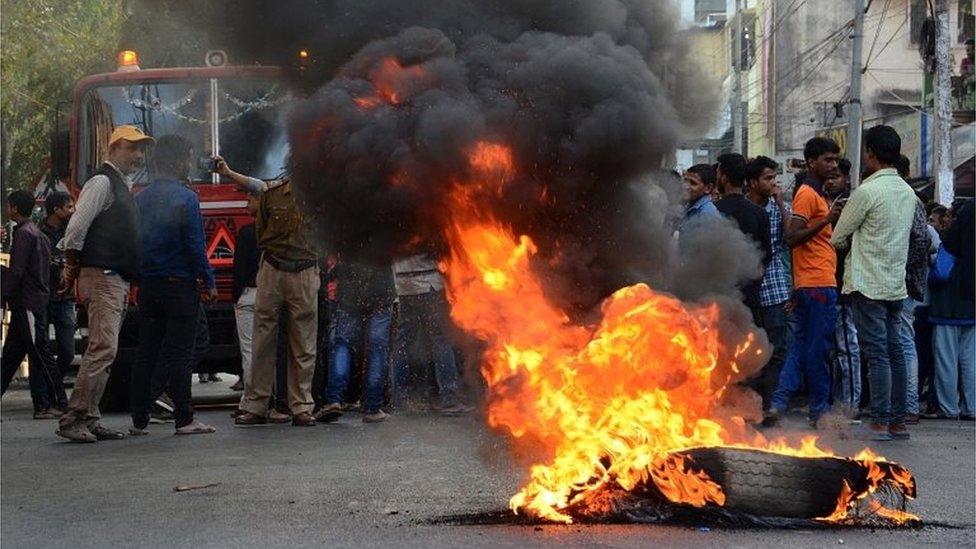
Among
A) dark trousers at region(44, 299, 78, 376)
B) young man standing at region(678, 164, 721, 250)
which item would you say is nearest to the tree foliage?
dark trousers at region(44, 299, 78, 376)

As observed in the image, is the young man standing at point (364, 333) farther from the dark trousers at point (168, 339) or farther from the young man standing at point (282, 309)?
the dark trousers at point (168, 339)

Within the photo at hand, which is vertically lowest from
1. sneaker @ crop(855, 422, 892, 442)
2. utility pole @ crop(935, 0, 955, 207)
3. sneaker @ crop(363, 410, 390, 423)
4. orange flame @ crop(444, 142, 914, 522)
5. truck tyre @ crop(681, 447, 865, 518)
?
sneaker @ crop(363, 410, 390, 423)

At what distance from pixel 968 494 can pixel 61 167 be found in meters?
8.80

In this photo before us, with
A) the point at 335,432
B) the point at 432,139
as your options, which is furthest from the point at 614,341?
the point at 335,432

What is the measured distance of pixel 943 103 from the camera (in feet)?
74.8

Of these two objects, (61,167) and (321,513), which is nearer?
(321,513)

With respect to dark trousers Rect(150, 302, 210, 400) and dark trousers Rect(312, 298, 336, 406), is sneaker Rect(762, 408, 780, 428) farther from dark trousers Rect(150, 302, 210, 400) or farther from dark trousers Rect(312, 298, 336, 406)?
dark trousers Rect(150, 302, 210, 400)

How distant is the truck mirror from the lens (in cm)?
1237

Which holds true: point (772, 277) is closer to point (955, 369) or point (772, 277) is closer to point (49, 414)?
point (955, 369)

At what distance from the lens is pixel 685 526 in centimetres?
577

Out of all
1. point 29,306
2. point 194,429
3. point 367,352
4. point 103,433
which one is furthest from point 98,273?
point 29,306

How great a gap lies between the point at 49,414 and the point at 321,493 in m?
5.71

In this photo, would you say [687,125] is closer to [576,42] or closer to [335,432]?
[576,42]

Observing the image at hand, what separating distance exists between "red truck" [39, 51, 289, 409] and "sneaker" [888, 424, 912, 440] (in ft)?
17.1
